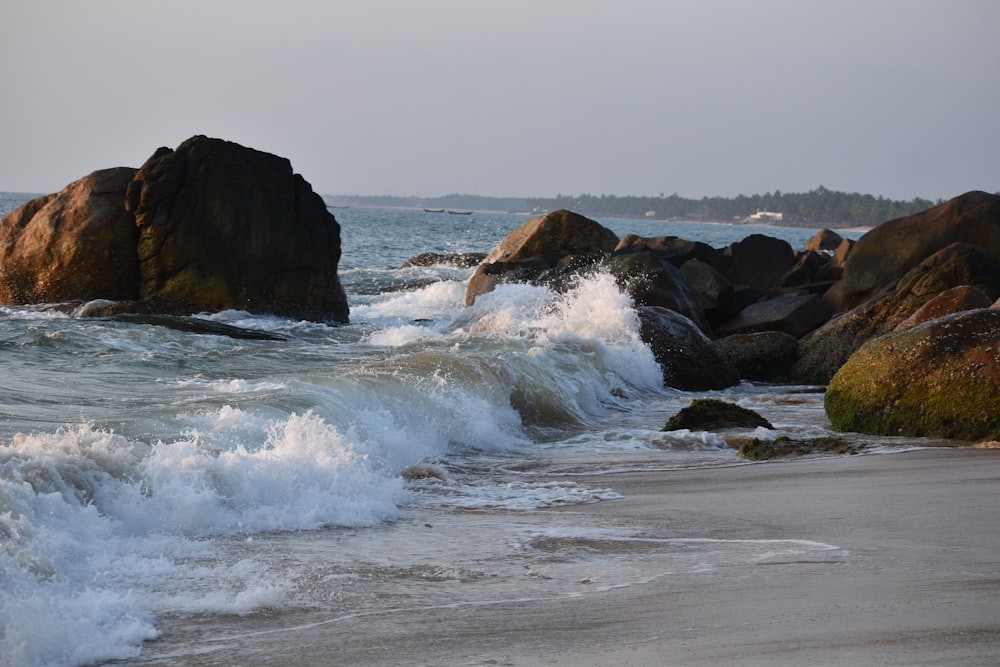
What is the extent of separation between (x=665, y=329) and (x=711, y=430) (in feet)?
17.2

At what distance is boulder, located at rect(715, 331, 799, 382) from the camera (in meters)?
15.5

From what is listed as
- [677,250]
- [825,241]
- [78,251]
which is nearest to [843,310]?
[677,250]

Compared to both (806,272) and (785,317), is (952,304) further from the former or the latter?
A: (806,272)

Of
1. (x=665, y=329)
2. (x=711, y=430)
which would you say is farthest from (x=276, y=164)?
(x=711, y=430)

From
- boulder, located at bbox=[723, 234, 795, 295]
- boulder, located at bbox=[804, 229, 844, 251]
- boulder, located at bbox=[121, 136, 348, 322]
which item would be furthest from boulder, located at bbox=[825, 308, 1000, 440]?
boulder, located at bbox=[804, 229, 844, 251]

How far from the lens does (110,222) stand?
16.3 metres

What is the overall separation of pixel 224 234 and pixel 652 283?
6.45m

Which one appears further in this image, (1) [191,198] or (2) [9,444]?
(1) [191,198]

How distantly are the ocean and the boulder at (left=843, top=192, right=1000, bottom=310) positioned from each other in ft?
12.6

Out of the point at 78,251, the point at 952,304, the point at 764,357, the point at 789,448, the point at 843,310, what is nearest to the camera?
the point at 789,448

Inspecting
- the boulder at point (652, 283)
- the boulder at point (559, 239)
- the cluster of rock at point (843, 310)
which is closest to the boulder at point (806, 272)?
the cluster of rock at point (843, 310)

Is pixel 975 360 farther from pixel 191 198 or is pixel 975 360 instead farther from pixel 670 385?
pixel 191 198

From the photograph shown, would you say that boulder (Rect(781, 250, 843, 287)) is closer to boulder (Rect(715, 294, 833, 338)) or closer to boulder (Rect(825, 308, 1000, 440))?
boulder (Rect(715, 294, 833, 338))

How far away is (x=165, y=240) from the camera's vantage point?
16172 mm
